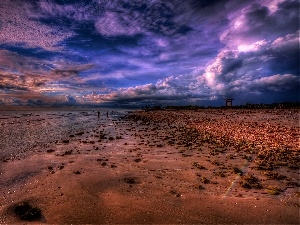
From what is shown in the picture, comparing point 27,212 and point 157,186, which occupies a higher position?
point 27,212

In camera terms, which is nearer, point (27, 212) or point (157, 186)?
point (27, 212)

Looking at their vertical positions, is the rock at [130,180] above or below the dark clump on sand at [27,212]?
below

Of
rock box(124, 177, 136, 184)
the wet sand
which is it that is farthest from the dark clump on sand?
rock box(124, 177, 136, 184)

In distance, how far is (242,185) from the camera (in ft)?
27.2

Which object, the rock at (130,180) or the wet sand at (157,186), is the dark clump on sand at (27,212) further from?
the rock at (130,180)

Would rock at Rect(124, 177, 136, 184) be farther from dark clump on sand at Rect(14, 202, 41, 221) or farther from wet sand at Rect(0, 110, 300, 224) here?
dark clump on sand at Rect(14, 202, 41, 221)

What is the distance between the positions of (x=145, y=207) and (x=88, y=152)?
903 cm

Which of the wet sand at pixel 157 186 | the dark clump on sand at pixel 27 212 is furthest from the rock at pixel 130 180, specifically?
the dark clump on sand at pixel 27 212

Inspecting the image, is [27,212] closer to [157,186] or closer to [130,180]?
[130,180]

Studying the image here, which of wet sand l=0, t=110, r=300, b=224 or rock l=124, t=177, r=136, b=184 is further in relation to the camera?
rock l=124, t=177, r=136, b=184

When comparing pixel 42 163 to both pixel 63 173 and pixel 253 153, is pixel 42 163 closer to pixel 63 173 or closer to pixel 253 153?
pixel 63 173

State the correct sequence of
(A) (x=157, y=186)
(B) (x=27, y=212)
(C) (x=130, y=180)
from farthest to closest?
(C) (x=130, y=180) < (A) (x=157, y=186) < (B) (x=27, y=212)

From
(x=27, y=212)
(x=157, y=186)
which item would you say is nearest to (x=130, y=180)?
(x=157, y=186)

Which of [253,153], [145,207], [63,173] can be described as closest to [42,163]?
[63,173]
